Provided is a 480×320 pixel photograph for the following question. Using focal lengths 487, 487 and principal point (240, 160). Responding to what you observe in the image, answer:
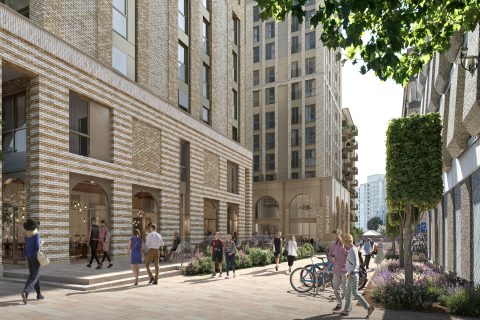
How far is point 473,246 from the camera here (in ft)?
47.9

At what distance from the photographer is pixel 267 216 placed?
59938 mm

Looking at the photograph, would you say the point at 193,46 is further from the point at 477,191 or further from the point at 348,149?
the point at 348,149

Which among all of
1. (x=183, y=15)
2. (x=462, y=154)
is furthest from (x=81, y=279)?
(x=183, y=15)

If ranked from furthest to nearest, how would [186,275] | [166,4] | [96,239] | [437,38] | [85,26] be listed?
[166,4]
[85,26]
[186,275]
[96,239]
[437,38]

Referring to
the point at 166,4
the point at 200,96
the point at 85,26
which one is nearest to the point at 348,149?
the point at 200,96

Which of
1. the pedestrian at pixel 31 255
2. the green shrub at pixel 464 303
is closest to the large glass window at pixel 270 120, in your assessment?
the green shrub at pixel 464 303

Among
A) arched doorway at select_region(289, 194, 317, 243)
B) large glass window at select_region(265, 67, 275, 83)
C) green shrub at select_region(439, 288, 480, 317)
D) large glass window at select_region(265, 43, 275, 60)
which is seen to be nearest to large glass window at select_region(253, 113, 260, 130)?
large glass window at select_region(265, 67, 275, 83)

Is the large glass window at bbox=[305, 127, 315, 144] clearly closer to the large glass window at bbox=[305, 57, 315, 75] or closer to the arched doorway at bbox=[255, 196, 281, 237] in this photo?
the large glass window at bbox=[305, 57, 315, 75]

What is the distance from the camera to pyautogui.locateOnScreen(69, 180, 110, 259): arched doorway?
2044 centimetres

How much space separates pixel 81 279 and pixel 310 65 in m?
49.2

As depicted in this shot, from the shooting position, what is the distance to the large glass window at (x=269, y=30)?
61375 millimetres

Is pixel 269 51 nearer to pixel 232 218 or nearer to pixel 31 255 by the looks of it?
pixel 232 218

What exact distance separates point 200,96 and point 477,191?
21711mm

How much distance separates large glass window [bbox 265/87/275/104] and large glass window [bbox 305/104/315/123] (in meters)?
4.78
